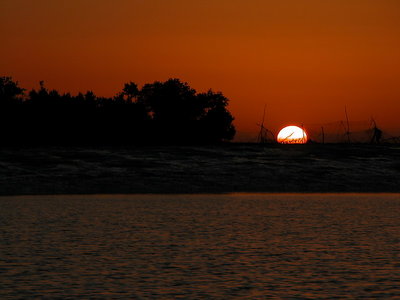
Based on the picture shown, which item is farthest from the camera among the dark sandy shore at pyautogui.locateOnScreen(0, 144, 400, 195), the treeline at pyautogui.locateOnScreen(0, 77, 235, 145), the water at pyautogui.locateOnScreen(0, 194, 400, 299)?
the treeline at pyautogui.locateOnScreen(0, 77, 235, 145)

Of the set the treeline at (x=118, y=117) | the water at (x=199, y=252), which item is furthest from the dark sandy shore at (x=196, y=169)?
the treeline at (x=118, y=117)

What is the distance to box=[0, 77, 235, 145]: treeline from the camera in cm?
10450

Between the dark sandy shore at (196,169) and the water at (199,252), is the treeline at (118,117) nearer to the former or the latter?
the dark sandy shore at (196,169)

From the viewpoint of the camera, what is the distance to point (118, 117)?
112m

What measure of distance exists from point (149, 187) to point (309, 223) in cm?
2231

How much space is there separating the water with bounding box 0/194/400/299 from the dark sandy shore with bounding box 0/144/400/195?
1490 centimetres

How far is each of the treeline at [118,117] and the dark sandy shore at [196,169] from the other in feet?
123

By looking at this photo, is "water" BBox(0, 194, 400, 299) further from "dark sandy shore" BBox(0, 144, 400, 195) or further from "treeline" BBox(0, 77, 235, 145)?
"treeline" BBox(0, 77, 235, 145)

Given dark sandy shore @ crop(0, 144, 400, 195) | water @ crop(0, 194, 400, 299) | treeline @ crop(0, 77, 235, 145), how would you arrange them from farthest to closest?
treeline @ crop(0, 77, 235, 145) < dark sandy shore @ crop(0, 144, 400, 195) < water @ crop(0, 194, 400, 299)

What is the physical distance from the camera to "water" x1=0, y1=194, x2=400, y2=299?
1380 cm

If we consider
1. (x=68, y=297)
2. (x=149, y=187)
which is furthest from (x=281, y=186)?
(x=68, y=297)

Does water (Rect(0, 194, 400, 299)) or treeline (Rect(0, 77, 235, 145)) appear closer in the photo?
water (Rect(0, 194, 400, 299))

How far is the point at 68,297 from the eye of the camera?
1301 centimetres

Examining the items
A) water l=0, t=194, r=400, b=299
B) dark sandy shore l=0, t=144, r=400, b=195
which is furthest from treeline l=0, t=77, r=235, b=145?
water l=0, t=194, r=400, b=299
